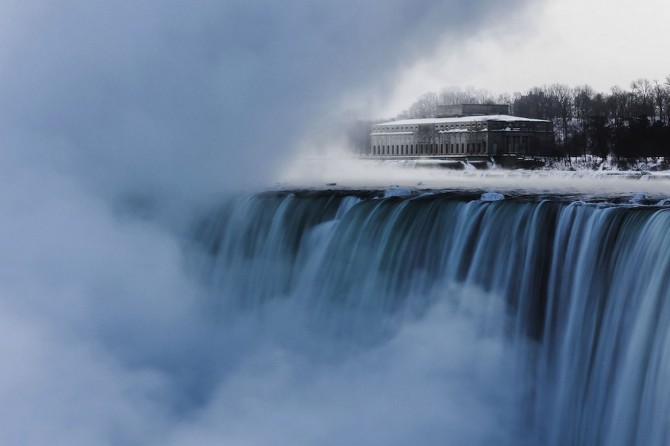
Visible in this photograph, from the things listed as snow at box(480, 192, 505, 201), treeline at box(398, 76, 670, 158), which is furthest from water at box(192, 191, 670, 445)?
treeline at box(398, 76, 670, 158)

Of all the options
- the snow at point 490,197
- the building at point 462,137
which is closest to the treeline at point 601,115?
the building at point 462,137

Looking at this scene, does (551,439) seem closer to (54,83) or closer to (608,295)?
(608,295)

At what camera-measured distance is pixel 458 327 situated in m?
16.5

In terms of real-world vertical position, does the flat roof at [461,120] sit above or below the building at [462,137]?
above

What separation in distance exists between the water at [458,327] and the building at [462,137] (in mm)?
41210

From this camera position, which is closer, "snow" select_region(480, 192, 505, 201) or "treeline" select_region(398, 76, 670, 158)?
"snow" select_region(480, 192, 505, 201)

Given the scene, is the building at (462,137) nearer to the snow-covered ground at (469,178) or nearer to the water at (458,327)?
the snow-covered ground at (469,178)

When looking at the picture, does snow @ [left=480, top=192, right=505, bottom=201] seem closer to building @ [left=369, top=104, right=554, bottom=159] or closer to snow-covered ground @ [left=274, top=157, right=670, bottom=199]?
snow-covered ground @ [left=274, top=157, right=670, bottom=199]

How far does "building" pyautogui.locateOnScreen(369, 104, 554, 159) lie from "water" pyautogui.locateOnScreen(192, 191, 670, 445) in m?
41.2

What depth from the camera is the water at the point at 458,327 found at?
13938 millimetres

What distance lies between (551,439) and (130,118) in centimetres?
1627

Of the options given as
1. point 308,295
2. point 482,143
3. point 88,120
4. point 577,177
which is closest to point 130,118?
point 88,120

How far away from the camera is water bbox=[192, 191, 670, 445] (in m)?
13.9

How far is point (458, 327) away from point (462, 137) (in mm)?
53169
